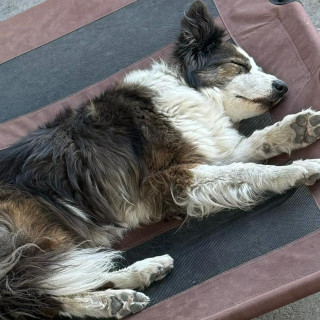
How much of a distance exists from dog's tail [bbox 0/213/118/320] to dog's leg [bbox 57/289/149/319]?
3cm

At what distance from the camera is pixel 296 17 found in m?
3.04

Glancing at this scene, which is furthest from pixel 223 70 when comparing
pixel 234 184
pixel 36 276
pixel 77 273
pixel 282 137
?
pixel 36 276

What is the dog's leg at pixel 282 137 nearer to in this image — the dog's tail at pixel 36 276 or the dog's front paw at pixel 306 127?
the dog's front paw at pixel 306 127

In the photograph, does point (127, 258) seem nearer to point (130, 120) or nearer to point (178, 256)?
point (178, 256)

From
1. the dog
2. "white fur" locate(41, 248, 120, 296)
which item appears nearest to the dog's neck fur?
the dog

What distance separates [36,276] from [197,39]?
5.16 feet

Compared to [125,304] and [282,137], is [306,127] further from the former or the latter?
[125,304]

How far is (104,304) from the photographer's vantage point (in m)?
2.29

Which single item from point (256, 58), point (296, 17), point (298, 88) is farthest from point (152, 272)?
point (296, 17)

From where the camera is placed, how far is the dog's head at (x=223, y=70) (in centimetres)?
290

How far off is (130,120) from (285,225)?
0.95 metres

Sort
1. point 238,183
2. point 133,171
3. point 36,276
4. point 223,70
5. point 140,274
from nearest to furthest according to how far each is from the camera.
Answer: point 36,276
point 140,274
point 238,183
point 133,171
point 223,70

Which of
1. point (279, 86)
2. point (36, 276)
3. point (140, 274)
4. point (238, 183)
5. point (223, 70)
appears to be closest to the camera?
point (36, 276)

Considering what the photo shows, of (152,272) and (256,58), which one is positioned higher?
(256,58)
